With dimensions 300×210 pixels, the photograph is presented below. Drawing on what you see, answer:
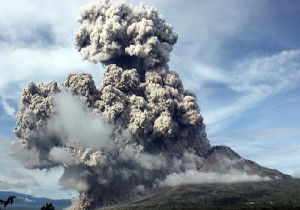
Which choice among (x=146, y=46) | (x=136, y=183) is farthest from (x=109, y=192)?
(x=146, y=46)

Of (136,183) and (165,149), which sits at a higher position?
(165,149)

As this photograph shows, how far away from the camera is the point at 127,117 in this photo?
14088 cm

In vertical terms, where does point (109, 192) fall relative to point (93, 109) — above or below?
below

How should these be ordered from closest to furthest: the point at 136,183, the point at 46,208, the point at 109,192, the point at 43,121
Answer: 1. the point at 46,208
2. the point at 43,121
3. the point at 109,192
4. the point at 136,183

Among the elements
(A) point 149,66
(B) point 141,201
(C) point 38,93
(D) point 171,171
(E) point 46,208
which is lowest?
(E) point 46,208


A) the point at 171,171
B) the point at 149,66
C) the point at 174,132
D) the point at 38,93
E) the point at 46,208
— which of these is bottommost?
the point at 46,208

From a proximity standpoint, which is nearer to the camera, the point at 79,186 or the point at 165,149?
the point at 79,186

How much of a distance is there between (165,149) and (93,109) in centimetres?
4087

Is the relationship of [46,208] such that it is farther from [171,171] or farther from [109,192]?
[171,171]

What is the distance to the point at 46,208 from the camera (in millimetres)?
16969

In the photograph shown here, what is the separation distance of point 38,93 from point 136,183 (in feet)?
210

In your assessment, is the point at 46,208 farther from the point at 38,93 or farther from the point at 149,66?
the point at 149,66

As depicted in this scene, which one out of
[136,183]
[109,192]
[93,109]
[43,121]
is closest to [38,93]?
[43,121]

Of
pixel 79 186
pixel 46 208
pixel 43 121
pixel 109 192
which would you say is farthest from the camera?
pixel 109 192
